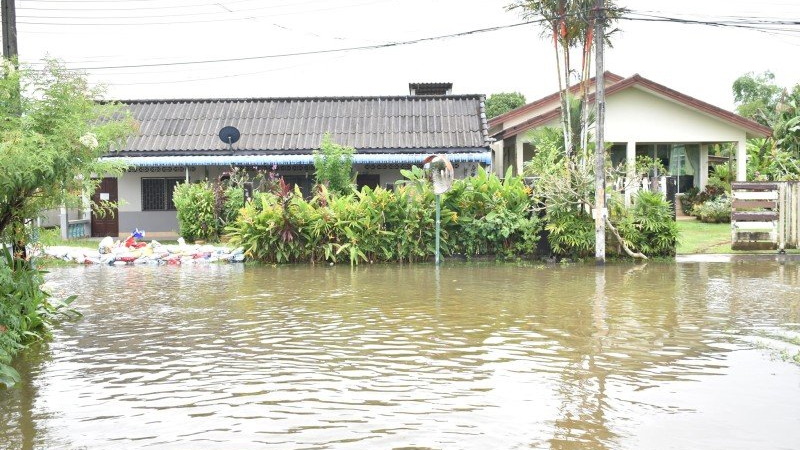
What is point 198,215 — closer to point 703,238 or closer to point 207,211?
point 207,211

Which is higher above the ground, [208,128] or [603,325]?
[208,128]

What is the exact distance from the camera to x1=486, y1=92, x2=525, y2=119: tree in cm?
6406

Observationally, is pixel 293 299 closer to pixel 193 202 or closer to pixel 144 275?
pixel 144 275

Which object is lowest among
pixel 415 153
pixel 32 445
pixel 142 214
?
pixel 32 445

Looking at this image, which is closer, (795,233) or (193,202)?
(795,233)

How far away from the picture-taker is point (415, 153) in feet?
94.6

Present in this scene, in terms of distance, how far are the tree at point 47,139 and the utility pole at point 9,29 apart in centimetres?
242

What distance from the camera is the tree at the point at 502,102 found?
64.1m

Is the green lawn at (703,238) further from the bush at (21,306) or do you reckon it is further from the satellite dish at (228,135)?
the satellite dish at (228,135)

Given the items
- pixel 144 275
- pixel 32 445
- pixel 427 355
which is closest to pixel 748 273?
pixel 427 355

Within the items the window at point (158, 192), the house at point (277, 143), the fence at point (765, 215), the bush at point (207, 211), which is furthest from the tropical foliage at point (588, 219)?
the window at point (158, 192)

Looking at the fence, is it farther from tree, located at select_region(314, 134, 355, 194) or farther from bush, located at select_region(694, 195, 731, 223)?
tree, located at select_region(314, 134, 355, 194)

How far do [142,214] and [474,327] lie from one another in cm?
2126

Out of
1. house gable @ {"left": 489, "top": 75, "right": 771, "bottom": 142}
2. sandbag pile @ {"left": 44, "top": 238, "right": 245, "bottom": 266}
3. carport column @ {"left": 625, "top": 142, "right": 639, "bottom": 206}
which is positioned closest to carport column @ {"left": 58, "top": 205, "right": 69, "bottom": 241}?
sandbag pile @ {"left": 44, "top": 238, "right": 245, "bottom": 266}
